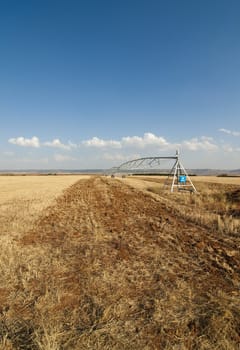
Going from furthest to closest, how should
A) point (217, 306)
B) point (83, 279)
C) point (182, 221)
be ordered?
1. point (182, 221)
2. point (83, 279)
3. point (217, 306)

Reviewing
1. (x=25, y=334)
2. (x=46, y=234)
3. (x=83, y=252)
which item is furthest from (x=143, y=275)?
(x=46, y=234)

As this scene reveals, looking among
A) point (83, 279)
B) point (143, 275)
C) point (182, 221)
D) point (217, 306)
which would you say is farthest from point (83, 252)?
point (182, 221)

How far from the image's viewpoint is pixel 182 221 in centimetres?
1193

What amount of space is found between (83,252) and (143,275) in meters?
2.48

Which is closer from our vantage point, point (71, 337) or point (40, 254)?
point (71, 337)

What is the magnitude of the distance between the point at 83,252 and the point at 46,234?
292 cm

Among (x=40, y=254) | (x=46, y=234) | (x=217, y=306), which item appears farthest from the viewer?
(x=46, y=234)

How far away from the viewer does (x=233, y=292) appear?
15.6 ft

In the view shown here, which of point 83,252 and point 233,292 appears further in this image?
point 83,252

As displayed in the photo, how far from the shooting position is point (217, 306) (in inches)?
167

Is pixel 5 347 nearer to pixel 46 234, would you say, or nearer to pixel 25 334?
pixel 25 334

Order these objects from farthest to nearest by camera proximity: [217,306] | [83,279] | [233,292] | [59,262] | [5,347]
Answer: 1. [59,262]
2. [83,279]
3. [233,292]
4. [217,306]
5. [5,347]

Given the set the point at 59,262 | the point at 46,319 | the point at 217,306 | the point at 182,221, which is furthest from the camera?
the point at 182,221

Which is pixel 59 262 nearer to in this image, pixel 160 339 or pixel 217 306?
pixel 160 339
